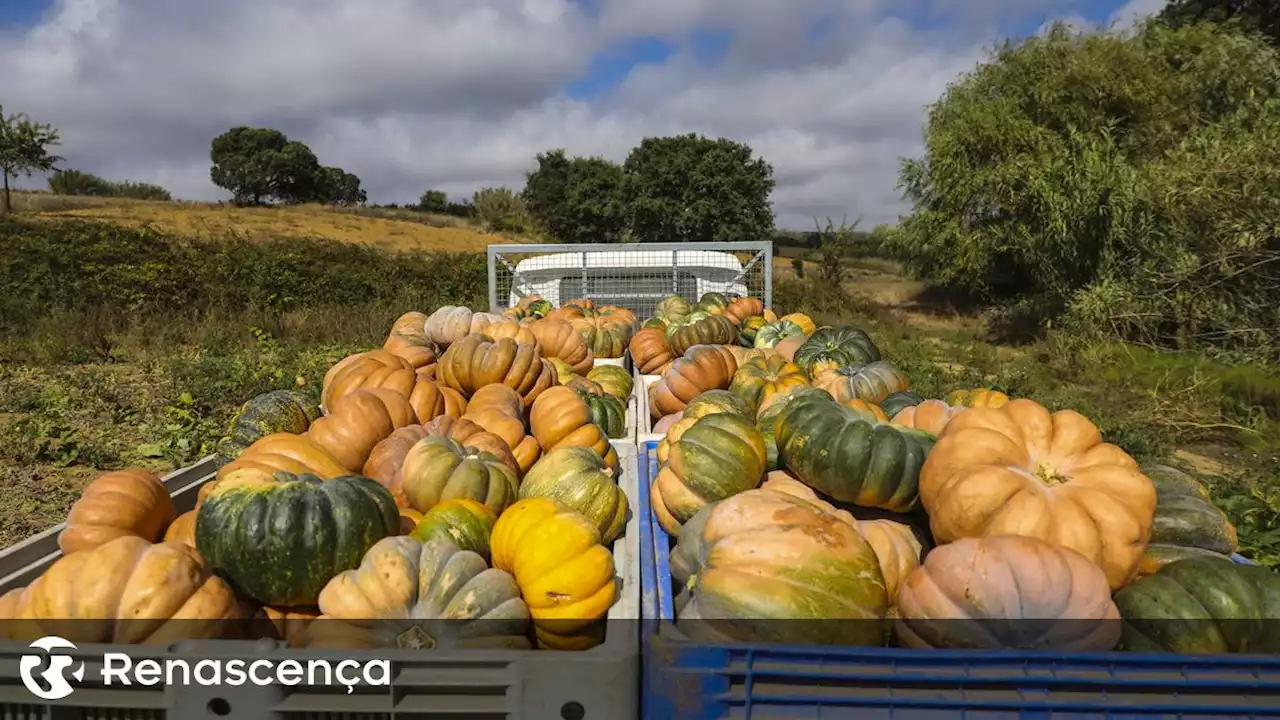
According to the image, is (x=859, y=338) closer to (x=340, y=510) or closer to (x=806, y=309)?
(x=340, y=510)

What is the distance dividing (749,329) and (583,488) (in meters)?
4.45

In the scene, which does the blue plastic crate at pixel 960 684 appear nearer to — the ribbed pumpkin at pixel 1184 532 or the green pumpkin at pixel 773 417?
the ribbed pumpkin at pixel 1184 532

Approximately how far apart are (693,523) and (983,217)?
1972 centimetres

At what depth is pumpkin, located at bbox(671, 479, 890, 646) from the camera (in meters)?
1.95

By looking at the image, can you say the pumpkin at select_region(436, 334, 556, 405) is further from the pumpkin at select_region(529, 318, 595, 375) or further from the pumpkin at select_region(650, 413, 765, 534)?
the pumpkin at select_region(650, 413, 765, 534)

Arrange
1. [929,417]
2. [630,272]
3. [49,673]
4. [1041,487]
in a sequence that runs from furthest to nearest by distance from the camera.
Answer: [630,272] → [929,417] → [1041,487] → [49,673]

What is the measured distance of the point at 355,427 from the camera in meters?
3.27

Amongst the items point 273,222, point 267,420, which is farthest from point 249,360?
point 273,222

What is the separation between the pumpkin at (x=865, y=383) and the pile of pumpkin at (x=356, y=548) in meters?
1.69

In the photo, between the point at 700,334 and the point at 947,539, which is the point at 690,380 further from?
the point at 947,539

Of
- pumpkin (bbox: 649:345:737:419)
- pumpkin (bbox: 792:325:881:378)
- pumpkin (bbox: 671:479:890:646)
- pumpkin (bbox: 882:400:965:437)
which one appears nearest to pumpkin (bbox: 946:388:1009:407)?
pumpkin (bbox: 882:400:965:437)

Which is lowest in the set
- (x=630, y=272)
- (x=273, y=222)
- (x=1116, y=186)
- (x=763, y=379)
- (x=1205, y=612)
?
(x=1205, y=612)

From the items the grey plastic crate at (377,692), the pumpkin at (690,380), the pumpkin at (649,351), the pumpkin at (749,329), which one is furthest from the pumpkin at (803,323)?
the grey plastic crate at (377,692)

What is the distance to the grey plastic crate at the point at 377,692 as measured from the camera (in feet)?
5.06
